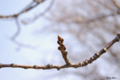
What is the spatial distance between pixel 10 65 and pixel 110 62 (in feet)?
11.2

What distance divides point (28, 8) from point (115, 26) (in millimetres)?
2987

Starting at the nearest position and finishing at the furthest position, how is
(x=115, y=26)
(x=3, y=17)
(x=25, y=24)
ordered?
(x=3, y=17)
(x=25, y=24)
(x=115, y=26)

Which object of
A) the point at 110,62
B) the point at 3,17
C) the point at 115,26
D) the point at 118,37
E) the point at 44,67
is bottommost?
the point at 44,67

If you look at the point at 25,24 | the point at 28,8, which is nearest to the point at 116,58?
the point at 25,24

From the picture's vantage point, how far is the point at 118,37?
74cm

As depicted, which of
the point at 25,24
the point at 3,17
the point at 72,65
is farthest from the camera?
the point at 25,24

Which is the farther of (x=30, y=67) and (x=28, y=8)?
(x=28, y=8)

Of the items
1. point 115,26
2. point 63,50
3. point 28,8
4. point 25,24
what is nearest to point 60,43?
point 63,50

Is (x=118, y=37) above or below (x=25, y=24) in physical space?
below

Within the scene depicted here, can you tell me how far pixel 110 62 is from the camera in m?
3.61

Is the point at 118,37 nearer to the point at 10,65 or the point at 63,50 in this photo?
the point at 63,50

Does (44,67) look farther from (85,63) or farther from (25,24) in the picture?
(25,24)

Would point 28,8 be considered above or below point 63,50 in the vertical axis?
above

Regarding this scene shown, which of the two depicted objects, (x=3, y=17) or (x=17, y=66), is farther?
(x=3, y=17)
